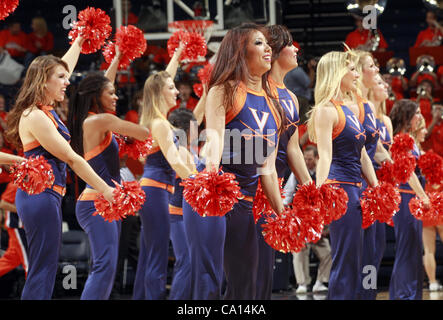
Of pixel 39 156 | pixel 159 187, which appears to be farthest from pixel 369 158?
pixel 39 156

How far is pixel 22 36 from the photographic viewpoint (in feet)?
32.8

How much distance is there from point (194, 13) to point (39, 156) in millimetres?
4381

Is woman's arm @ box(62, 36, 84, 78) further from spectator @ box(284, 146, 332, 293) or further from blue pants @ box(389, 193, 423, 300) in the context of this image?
spectator @ box(284, 146, 332, 293)

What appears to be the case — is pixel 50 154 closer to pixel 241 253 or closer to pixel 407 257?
pixel 241 253

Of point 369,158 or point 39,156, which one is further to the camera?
point 369,158

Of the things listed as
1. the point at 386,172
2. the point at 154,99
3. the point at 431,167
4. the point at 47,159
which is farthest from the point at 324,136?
the point at 431,167

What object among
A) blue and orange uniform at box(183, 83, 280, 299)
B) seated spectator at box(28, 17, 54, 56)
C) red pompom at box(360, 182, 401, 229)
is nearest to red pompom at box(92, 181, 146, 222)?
blue and orange uniform at box(183, 83, 280, 299)

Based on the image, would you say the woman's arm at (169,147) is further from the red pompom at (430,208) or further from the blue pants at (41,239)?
the red pompom at (430,208)

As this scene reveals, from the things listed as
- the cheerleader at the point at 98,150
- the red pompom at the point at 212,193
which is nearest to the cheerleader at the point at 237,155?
the red pompom at the point at 212,193

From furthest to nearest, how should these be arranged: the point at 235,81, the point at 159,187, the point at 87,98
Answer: the point at 159,187 < the point at 87,98 < the point at 235,81

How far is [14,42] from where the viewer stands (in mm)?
9906

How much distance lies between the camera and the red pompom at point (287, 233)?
3.22m

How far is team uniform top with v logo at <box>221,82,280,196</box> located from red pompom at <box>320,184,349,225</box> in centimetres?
45
